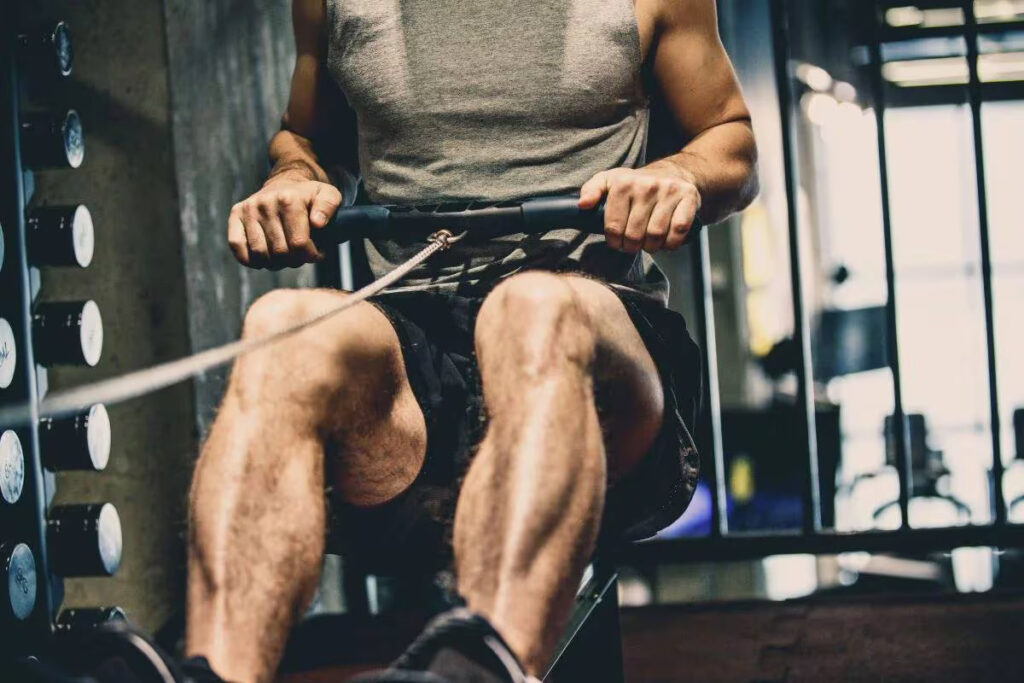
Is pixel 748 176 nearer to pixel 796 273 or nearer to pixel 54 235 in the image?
pixel 796 273

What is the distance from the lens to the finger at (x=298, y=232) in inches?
47.1

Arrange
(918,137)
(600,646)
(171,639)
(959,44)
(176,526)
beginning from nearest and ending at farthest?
(600,646) < (171,639) < (176,526) < (959,44) < (918,137)

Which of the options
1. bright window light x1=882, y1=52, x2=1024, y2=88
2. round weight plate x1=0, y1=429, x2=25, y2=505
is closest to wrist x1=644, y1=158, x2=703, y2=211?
round weight plate x1=0, y1=429, x2=25, y2=505

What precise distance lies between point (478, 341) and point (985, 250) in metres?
1.28

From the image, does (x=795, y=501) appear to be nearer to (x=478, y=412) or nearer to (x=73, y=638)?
(x=478, y=412)

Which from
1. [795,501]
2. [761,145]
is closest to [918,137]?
[761,145]

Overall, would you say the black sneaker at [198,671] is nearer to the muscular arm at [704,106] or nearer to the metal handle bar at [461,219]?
the metal handle bar at [461,219]

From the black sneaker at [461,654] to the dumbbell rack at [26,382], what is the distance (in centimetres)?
76

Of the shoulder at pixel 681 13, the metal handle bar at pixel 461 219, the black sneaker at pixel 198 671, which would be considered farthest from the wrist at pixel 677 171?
the black sneaker at pixel 198 671

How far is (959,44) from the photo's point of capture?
7930 millimetres

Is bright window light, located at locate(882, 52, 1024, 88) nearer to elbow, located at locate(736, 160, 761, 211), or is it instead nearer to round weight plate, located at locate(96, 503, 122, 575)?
elbow, located at locate(736, 160, 761, 211)

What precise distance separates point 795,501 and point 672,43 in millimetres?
5146

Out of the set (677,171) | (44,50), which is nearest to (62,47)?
(44,50)

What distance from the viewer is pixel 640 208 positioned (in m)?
1.14
